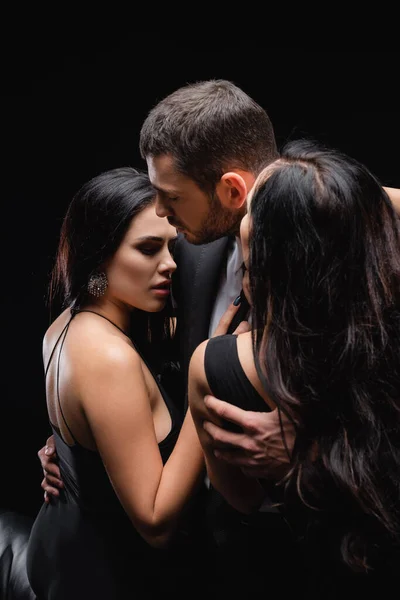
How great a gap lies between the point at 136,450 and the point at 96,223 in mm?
659

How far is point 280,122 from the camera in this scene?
3.31m

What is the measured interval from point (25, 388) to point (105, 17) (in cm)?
173

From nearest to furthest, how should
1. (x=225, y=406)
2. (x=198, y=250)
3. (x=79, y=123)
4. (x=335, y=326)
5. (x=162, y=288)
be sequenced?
(x=335, y=326) → (x=225, y=406) → (x=162, y=288) → (x=198, y=250) → (x=79, y=123)

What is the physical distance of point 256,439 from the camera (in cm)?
175

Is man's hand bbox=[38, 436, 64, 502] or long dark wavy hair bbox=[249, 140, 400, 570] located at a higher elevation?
long dark wavy hair bbox=[249, 140, 400, 570]

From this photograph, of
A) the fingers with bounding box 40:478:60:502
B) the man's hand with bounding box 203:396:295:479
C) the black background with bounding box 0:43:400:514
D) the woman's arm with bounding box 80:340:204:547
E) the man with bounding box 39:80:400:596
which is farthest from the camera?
the black background with bounding box 0:43:400:514

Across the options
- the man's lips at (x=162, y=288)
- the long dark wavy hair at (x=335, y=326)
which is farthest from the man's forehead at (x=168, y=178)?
the long dark wavy hair at (x=335, y=326)

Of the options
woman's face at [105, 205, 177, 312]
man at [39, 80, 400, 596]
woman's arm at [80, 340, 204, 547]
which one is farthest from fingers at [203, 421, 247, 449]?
woman's face at [105, 205, 177, 312]

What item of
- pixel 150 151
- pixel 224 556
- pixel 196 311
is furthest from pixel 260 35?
pixel 224 556

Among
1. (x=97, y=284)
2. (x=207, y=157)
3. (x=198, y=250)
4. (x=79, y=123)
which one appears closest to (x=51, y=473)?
(x=97, y=284)

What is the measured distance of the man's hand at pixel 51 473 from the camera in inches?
95.3

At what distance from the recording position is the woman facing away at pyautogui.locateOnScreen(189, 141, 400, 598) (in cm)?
162

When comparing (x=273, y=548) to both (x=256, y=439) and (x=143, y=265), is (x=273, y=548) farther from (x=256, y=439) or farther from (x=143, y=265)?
(x=143, y=265)

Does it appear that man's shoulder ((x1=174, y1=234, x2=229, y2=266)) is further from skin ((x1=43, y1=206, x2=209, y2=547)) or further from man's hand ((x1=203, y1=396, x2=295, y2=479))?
man's hand ((x1=203, y1=396, x2=295, y2=479))
